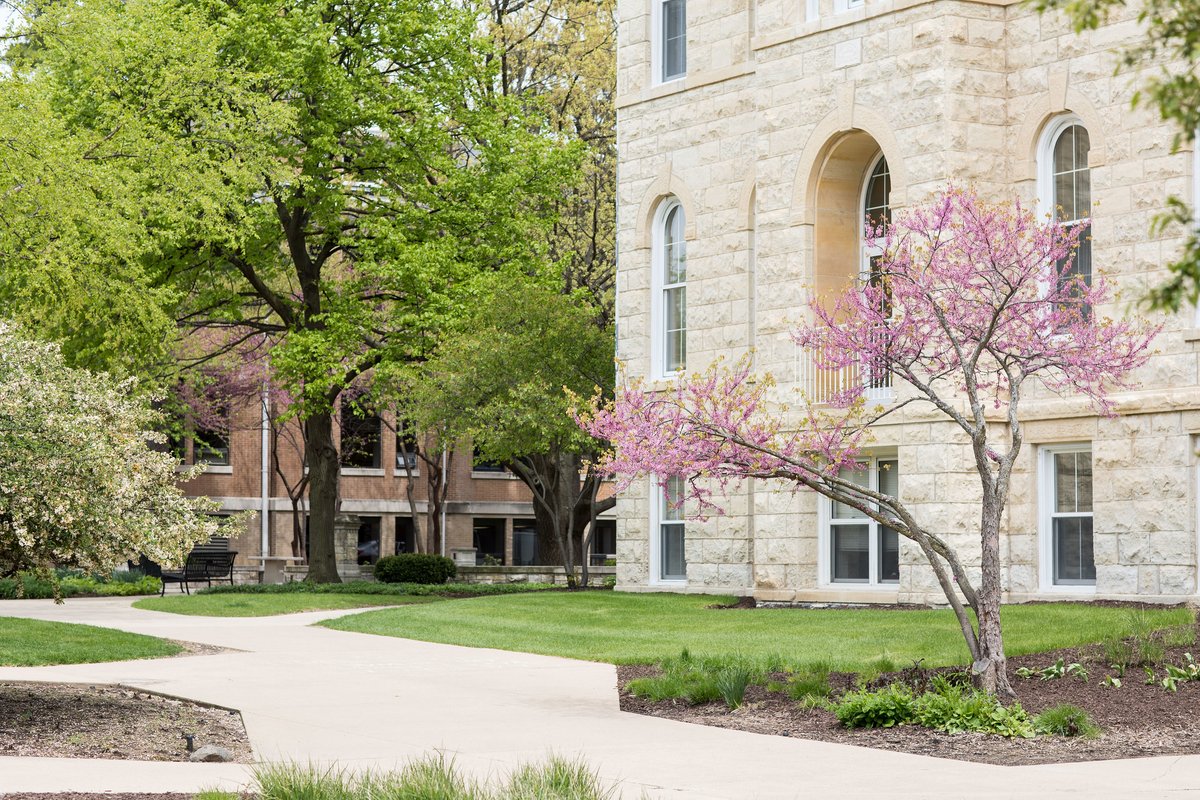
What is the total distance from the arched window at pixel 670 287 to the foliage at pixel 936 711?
1455 cm

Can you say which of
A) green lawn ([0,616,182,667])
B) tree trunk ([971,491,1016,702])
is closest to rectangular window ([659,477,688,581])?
green lawn ([0,616,182,667])

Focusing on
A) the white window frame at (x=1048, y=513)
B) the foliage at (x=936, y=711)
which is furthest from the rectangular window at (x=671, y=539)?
the foliage at (x=936, y=711)

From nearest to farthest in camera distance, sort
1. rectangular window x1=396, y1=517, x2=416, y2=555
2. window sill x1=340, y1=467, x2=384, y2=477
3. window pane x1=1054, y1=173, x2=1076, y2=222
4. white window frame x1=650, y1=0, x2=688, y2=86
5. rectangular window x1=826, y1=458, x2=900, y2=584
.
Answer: window pane x1=1054, y1=173, x2=1076, y2=222
rectangular window x1=826, y1=458, x2=900, y2=584
white window frame x1=650, y1=0, x2=688, y2=86
window sill x1=340, y1=467, x2=384, y2=477
rectangular window x1=396, y1=517, x2=416, y2=555

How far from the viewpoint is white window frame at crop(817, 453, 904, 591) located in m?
21.9

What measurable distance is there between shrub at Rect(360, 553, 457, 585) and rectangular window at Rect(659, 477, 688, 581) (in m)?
11.5

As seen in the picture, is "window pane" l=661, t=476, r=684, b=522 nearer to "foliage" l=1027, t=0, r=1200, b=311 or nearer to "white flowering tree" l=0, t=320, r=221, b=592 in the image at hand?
"white flowering tree" l=0, t=320, r=221, b=592

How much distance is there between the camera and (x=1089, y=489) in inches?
786

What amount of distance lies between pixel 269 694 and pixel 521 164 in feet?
63.0

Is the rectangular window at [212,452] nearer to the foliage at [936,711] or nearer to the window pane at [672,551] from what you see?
the window pane at [672,551]

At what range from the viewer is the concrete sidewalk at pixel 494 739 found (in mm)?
8703

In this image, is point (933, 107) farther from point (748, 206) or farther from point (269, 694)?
point (269, 694)

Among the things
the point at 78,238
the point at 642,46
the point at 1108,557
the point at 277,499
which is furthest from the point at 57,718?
the point at 277,499

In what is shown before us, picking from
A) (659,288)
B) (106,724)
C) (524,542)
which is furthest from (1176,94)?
(524,542)

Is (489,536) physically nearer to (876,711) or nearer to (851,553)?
(851,553)
